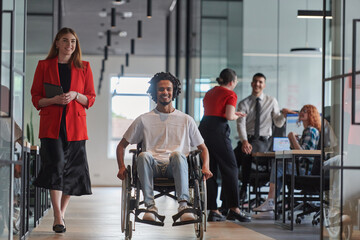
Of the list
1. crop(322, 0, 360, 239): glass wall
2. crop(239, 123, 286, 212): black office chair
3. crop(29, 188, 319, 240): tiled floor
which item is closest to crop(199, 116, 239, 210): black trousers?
crop(29, 188, 319, 240): tiled floor

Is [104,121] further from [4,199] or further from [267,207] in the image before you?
[4,199]

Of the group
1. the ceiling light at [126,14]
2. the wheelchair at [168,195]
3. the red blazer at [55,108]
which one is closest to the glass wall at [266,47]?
the ceiling light at [126,14]

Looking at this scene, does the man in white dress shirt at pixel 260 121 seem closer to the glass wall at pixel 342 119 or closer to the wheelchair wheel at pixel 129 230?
the wheelchair wheel at pixel 129 230

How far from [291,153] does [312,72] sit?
4.33 m

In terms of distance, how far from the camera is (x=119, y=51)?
17516 mm

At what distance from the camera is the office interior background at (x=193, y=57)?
350 cm

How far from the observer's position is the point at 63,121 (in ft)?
Answer: 15.3

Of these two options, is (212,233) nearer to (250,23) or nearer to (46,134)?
(46,134)

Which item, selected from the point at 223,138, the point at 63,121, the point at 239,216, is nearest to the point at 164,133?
the point at 63,121

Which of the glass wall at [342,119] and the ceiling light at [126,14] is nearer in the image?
the glass wall at [342,119]

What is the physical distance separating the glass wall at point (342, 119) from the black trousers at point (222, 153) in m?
2.18

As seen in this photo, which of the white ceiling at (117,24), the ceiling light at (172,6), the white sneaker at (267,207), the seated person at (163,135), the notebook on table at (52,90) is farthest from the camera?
the white ceiling at (117,24)

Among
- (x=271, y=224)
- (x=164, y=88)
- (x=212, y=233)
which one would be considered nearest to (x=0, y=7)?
(x=164, y=88)

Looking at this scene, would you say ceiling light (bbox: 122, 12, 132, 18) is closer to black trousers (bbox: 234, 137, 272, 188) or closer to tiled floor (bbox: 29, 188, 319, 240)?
black trousers (bbox: 234, 137, 272, 188)
